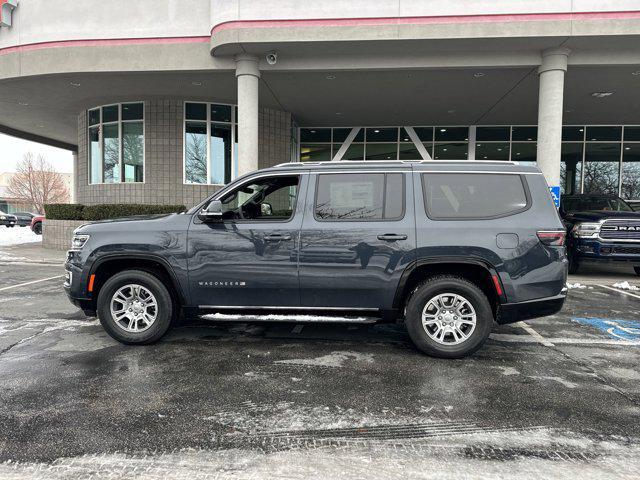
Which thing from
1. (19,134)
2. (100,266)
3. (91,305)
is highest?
(19,134)

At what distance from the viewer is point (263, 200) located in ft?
17.2

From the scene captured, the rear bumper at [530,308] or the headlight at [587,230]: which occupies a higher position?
the headlight at [587,230]

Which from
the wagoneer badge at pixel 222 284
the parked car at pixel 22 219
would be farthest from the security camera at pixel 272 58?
the parked car at pixel 22 219

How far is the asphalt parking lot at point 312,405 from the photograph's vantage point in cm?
277

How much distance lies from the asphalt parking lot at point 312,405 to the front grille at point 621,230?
188 inches

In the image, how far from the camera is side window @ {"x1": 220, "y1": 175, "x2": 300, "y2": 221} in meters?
4.85

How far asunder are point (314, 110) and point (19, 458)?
1619 cm

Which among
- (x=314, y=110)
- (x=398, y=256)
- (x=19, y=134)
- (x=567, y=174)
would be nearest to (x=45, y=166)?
(x=19, y=134)

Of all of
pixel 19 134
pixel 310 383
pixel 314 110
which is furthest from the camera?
pixel 19 134

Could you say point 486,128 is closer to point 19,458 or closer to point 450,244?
point 450,244

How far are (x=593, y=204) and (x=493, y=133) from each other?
395 inches

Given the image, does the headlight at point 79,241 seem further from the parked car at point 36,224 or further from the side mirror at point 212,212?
the parked car at point 36,224

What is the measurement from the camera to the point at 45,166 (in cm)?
6669

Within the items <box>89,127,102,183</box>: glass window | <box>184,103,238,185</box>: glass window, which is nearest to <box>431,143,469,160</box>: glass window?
<box>184,103,238,185</box>: glass window
